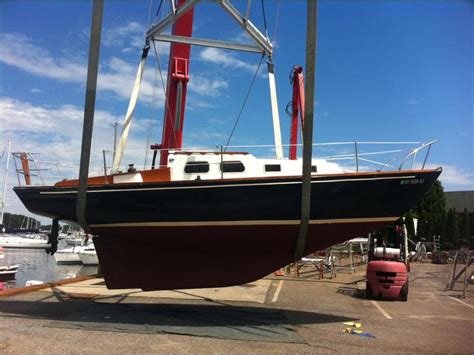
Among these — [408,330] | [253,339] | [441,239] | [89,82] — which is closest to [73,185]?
[89,82]

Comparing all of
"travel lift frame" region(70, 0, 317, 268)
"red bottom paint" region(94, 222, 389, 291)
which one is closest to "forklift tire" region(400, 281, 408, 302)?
"red bottom paint" region(94, 222, 389, 291)

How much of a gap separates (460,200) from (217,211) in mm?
64111

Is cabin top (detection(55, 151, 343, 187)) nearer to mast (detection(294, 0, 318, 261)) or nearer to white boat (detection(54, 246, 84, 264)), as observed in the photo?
mast (detection(294, 0, 318, 261))

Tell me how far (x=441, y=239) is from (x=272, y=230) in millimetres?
38248

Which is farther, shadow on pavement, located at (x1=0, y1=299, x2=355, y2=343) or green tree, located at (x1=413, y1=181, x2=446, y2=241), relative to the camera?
green tree, located at (x1=413, y1=181, x2=446, y2=241)

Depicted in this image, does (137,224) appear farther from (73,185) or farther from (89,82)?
(89,82)

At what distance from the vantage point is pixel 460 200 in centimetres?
6284

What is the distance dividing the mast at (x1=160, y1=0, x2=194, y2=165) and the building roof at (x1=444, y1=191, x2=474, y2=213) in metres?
58.5

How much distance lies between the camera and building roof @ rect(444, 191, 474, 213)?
199ft

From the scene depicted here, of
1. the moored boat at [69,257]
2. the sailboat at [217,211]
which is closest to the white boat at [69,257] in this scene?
the moored boat at [69,257]

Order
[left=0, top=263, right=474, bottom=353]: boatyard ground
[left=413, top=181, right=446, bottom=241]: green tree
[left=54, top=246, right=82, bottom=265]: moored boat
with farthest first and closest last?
1. [left=413, top=181, right=446, bottom=241]: green tree
2. [left=54, top=246, right=82, bottom=265]: moored boat
3. [left=0, top=263, right=474, bottom=353]: boatyard ground

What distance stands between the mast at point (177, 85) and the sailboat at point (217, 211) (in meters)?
2.94

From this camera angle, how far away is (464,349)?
6094mm

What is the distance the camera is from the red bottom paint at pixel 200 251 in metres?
7.52
